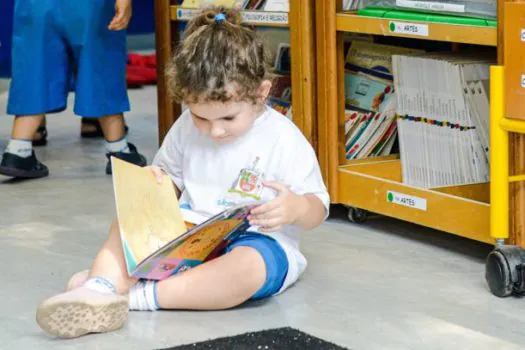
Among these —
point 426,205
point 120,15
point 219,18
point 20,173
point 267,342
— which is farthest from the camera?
point 20,173

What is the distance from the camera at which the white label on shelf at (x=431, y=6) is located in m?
2.22

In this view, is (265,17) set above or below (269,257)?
above

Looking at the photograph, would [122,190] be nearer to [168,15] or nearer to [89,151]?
[168,15]

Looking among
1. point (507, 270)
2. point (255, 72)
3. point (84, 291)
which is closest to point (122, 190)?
point (84, 291)

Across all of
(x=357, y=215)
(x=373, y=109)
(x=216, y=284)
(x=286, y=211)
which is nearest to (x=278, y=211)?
(x=286, y=211)

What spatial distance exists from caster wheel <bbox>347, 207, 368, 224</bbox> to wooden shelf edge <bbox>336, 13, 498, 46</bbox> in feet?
1.44

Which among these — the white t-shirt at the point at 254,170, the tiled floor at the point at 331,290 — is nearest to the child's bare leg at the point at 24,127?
the tiled floor at the point at 331,290

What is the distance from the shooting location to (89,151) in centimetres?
367

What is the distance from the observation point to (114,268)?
6.37ft

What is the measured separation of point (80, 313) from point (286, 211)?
40 cm

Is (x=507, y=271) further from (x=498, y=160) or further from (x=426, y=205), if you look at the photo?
(x=426, y=205)

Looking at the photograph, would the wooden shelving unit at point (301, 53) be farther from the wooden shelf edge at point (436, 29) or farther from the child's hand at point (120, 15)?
the child's hand at point (120, 15)

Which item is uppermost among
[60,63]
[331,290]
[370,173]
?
[60,63]

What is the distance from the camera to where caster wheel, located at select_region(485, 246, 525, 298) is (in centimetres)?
197
